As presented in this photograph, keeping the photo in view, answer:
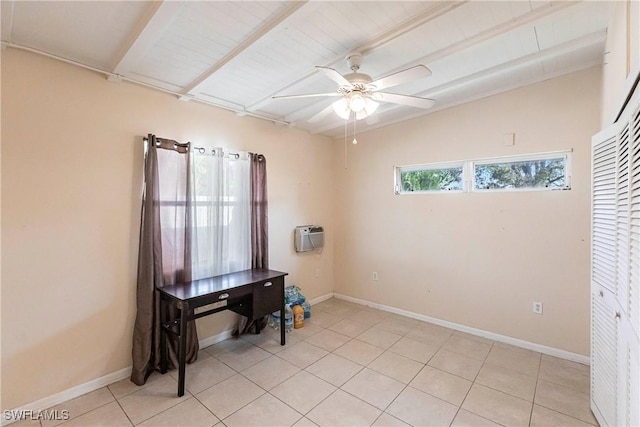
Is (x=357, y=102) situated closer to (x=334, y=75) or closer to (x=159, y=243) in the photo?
A: (x=334, y=75)

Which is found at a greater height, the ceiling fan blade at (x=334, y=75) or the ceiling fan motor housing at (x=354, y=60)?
the ceiling fan motor housing at (x=354, y=60)

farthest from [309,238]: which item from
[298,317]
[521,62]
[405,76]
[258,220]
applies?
[521,62]

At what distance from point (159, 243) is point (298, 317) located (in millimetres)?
1764

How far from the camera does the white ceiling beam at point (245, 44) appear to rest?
1646mm

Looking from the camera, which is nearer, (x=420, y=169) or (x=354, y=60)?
(x=354, y=60)

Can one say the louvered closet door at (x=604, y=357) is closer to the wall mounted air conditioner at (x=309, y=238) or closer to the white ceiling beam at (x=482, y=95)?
the white ceiling beam at (x=482, y=95)

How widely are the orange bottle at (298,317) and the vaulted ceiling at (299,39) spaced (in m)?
2.44

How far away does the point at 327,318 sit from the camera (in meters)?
3.71

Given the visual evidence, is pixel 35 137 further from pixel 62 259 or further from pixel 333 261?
pixel 333 261

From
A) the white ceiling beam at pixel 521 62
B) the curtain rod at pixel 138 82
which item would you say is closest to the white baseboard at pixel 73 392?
the curtain rod at pixel 138 82

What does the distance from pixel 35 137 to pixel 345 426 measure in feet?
9.57

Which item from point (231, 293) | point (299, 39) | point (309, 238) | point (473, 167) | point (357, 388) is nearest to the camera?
point (299, 39)

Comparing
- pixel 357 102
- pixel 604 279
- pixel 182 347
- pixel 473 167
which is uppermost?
pixel 357 102

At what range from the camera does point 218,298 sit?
2.49 meters
